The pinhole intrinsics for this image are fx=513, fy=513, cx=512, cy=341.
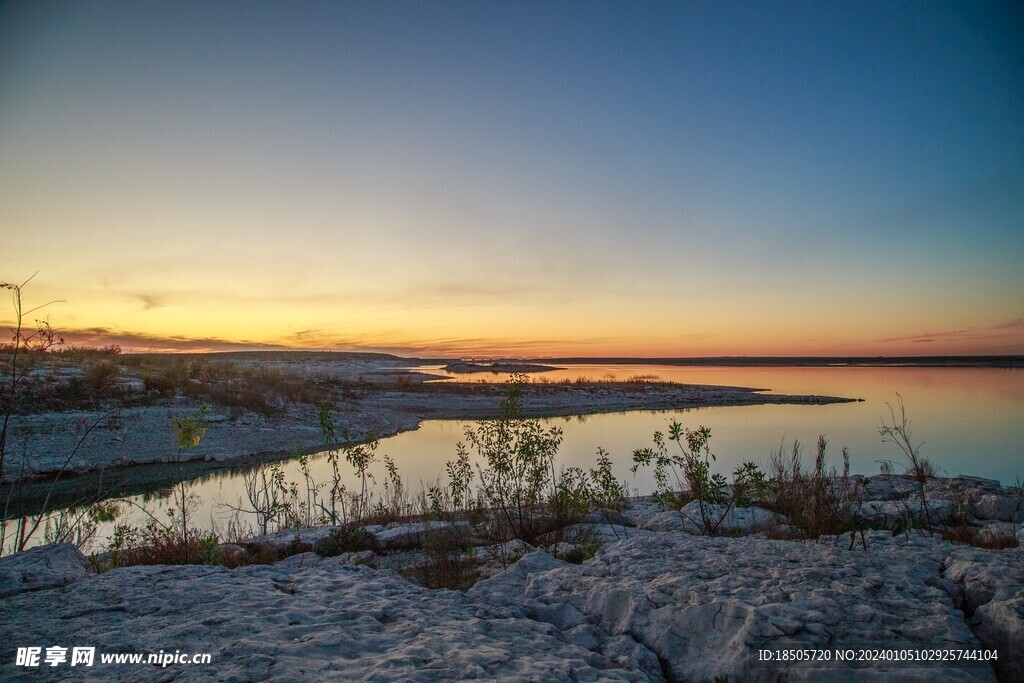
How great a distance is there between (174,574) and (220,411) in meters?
18.8

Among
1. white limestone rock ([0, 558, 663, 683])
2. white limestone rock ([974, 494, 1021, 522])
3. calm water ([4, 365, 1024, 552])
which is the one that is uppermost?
white limestone rock ([0, 558, 663, 683])

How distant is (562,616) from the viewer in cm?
425

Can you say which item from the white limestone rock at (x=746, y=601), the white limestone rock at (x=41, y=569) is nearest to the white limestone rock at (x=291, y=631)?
the white limestone rock at (x=41, y=569)

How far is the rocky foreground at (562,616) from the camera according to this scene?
313 centimetres

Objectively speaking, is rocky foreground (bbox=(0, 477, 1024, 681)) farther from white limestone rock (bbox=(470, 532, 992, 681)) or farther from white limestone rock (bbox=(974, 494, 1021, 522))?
white limestone rock (bbox=(974, 494, 1021, 522))

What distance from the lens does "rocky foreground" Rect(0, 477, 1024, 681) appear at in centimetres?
313

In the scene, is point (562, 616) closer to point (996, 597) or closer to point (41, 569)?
point (996, 597)

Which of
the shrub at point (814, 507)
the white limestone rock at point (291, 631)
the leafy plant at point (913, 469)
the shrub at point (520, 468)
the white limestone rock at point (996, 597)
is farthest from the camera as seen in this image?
the shrub at point (520, 468)

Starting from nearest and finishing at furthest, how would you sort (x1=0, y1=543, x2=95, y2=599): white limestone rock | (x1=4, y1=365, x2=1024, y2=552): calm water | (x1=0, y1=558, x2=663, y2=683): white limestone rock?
(x1=0, y1=558, x2=663, y2=683): white limestone rock < (x1=0, y1=543, x2=95, y2=599): white limestone rock < (x1=4, y1=365, x2=1024, y2=552): calm water

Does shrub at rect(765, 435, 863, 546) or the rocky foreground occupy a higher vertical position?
the rocky foreground

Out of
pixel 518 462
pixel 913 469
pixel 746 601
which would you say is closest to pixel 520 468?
pixel 518 462

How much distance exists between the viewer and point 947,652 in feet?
10.5

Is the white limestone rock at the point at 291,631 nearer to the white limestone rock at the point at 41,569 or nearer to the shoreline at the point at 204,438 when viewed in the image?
the white limestone rock at the point at 41,569

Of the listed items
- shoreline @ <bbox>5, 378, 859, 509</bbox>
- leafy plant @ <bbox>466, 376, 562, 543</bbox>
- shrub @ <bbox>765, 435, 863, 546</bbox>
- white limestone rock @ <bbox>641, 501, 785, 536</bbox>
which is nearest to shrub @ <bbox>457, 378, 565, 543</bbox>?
leafy plant @ <bbox>466, 376, 562, 543</bbox>
